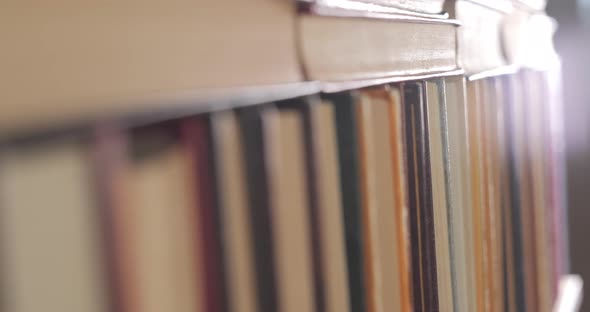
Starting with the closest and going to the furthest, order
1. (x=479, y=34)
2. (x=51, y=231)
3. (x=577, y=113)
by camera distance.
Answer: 1. (x=51, y=231)
2. (x=479, y=34)
3. (x=577, y=113)

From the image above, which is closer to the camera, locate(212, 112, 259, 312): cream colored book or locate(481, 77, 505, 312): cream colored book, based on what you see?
locate(212, 112, 259, 312): cream colored book

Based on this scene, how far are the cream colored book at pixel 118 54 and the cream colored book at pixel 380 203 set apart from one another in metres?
0.12

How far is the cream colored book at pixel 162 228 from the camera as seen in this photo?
0.79 ft

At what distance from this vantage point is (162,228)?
256mm

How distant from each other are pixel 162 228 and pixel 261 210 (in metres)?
0.07

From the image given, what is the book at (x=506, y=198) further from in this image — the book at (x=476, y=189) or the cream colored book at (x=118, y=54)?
the cream colored book at (x=118, y=54)

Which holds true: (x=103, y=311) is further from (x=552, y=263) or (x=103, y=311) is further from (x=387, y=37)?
(x=552, y=263)

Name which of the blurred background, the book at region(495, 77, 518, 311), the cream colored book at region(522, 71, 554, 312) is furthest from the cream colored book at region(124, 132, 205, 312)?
the blurred background

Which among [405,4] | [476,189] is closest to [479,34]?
[476,189]

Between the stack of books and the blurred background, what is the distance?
1.12m

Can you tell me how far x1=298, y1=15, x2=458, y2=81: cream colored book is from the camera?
41 cm

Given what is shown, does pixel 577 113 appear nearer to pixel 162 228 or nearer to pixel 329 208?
pixel 329 208

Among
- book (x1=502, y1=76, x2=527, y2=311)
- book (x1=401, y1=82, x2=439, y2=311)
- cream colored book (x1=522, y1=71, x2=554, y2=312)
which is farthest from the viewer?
cream colored book (x1=522, y1=71, x2=554, y2=312)

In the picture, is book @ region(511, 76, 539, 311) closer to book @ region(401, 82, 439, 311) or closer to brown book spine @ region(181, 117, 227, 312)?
book @ region(401, 82, 439, 311)
